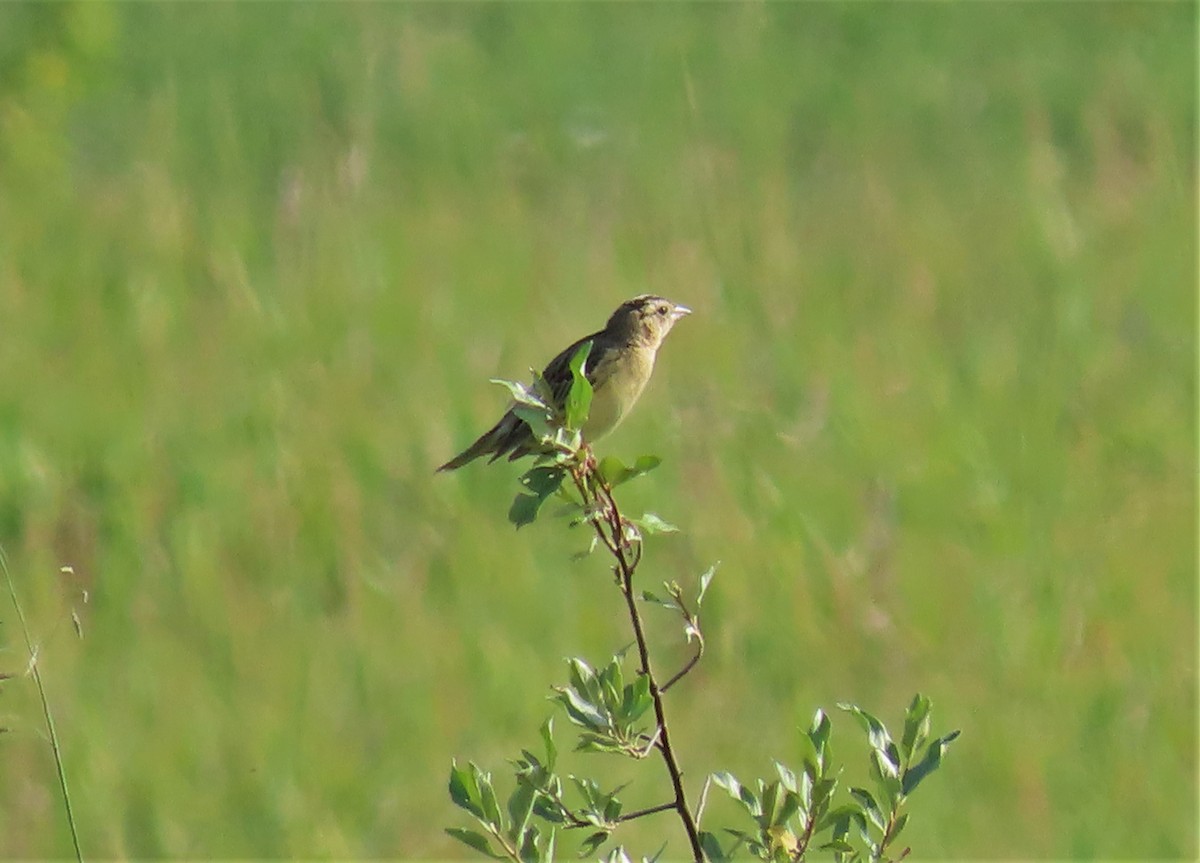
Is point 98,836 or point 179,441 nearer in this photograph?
point 98,836

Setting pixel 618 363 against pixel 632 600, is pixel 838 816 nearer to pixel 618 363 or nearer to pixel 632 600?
pixel 632 600

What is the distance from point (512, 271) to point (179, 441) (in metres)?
2.00

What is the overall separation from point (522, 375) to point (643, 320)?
3930 mm

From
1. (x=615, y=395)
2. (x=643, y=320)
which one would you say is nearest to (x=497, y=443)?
(x=615, y=395)

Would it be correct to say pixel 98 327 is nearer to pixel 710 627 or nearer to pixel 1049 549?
pixel 710 627

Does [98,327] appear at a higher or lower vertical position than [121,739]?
higher

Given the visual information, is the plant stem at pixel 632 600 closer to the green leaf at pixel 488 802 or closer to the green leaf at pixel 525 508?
the green leaf at pixel 525 508

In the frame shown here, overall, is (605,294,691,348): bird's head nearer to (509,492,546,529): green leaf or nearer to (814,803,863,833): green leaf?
(509,492,546,529): green leaf

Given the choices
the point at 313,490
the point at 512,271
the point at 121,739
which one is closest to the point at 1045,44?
the point at 512,271

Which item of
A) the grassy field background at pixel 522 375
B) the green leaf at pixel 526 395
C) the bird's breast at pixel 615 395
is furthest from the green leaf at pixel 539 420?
the grassy field background at pixel 522 375

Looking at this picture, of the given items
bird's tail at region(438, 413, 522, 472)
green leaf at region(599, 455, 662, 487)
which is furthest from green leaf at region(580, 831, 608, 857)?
bird's tail at region(438, 413, 522, 472)

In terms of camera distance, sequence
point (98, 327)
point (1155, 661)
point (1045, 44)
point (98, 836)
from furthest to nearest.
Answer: point (1045, 44) < point (98, 327) < point (1155, 661) < point (98, 836)

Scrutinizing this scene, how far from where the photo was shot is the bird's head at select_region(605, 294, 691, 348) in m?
5.10

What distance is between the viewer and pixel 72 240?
10.4m
